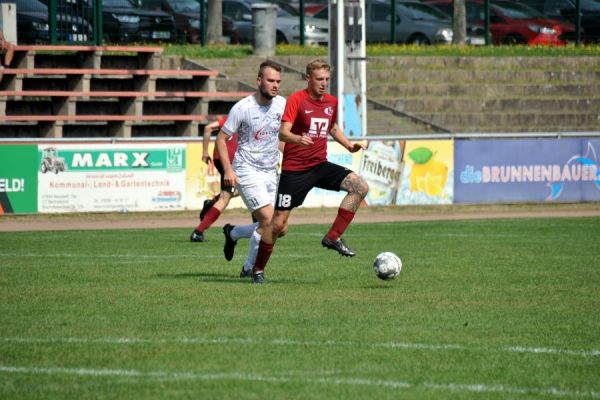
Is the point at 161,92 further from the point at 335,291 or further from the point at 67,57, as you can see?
the point at 335,291

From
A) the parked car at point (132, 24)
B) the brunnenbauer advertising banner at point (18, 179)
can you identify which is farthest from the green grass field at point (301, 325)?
the parked car at point (132, 24)

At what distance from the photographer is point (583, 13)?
→ 39.0 m

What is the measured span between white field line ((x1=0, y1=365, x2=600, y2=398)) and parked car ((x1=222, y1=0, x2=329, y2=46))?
95.5 ft

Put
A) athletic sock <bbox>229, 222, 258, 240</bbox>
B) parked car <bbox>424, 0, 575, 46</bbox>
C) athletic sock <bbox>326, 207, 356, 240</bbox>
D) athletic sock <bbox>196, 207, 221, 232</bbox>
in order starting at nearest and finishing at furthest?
Result: athletic sock <bbox>326, 207, 356, 240</bbox> < athletic sock <bbox>229, 222, 258, 240</bbox> < athletic sock <bbox>196, 207, 221, 232</bbox> < parked car <bbox>424, 0, 575, 46</bbox>

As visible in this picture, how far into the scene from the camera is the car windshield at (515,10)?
38.6m

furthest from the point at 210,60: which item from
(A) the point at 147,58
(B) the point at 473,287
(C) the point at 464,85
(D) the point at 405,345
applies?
(D) the point at 405,345

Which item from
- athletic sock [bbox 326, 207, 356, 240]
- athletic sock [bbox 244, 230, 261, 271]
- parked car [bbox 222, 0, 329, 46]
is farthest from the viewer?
parked car [bbox 222, 0, 329, 46]

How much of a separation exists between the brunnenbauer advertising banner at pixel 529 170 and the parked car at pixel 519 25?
46.4ft

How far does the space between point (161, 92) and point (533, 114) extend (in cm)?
1012

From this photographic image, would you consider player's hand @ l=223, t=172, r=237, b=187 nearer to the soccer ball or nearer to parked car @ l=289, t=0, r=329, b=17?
the soccer ball

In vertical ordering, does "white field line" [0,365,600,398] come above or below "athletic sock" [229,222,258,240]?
below

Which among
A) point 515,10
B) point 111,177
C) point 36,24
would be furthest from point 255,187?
point 515,10

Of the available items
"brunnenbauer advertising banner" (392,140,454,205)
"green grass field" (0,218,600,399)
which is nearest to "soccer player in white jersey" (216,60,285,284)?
"green grass field" (0,218,600,399)

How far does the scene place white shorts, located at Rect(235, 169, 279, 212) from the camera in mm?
11727
